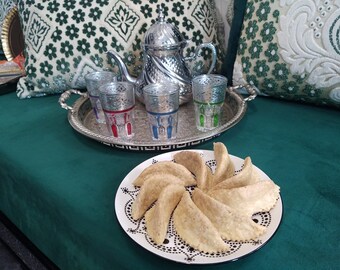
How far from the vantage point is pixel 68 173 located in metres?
0.64

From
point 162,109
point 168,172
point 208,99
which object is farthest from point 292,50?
point 168,172

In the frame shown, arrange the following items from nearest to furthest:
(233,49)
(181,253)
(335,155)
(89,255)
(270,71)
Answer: (181,253)
(89,255)
(335,155)
(270,71)
(233,49)

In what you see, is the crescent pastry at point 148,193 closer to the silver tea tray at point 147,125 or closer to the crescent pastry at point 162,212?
the crescent pastry at point 162,212

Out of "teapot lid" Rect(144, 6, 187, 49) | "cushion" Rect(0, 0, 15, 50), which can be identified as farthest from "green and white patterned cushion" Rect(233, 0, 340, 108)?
"cushion" Rect(0, 0, 15, 50)

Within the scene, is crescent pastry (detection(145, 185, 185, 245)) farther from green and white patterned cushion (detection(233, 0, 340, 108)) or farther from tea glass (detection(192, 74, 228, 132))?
green and white patterned cushion (detection(233, 0, 340, 108))

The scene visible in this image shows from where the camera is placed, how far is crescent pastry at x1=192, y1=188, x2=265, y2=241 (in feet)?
1.37

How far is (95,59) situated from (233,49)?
38cm

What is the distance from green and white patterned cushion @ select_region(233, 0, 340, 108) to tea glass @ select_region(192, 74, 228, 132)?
146 mm

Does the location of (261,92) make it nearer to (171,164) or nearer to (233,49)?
(233,49)

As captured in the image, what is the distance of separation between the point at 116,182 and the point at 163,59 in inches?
13.3

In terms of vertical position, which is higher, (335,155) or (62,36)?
(62,36)

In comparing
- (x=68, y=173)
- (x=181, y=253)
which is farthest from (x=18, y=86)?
(x=181, y=253)

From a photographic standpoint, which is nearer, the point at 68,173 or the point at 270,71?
the point at 68,173

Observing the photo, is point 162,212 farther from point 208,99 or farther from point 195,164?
point 208,99
